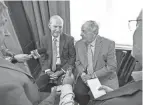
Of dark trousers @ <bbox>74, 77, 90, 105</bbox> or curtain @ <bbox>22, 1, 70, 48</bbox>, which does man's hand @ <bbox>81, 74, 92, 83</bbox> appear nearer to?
dark trousers @ <bbox>74, 77, 90, 105</bbox>

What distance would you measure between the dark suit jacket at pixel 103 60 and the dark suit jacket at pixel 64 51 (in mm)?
198

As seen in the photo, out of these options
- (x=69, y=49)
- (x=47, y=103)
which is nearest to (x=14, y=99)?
(x=47, y=103)

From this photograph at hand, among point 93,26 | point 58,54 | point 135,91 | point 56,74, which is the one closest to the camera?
point 135,91

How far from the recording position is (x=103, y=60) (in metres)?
2.31

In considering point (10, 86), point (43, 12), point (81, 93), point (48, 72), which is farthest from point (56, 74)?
point (10, 86)

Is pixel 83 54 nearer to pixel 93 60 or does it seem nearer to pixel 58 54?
pixel 93 60

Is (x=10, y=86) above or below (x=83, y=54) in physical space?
above

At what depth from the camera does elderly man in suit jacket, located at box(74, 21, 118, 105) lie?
2233 mm

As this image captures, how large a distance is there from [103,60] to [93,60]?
0.11m

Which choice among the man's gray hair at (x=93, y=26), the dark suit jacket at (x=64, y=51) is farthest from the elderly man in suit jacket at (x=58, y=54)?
the man's gray hair at (x=93, y=26)

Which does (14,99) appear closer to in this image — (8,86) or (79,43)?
(8,86)

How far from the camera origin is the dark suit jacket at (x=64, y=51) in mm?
2543

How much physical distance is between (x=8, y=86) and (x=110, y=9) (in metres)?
2.13

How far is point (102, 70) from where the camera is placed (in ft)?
7.43
